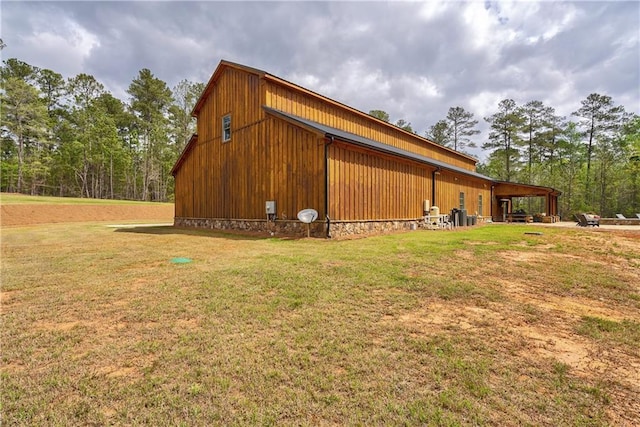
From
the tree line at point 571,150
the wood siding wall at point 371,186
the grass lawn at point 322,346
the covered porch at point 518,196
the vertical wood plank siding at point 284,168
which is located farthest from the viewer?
the tree line at point 571,150

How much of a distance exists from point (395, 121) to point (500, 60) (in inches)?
1369

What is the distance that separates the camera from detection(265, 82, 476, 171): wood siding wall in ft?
45.6

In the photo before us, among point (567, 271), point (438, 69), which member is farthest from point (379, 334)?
point (438, 69)

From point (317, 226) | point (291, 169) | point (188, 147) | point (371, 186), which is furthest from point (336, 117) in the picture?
point (188, 147)

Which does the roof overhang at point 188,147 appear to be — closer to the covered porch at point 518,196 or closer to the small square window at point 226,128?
the small square window at point 226,128

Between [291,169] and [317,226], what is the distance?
2.90m

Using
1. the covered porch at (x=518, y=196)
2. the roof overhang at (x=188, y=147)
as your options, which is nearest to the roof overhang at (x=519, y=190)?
the covered porch at (x=518, y=196)

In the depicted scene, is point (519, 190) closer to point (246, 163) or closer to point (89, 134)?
point (246, 163)

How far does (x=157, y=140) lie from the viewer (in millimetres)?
43750

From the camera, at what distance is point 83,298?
4.24m

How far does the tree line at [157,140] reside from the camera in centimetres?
3541

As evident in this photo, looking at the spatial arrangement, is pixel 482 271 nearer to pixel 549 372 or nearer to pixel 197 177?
pixel 549 372

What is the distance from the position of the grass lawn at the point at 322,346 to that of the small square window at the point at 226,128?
37.4 feet

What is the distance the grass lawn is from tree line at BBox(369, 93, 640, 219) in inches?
1624
